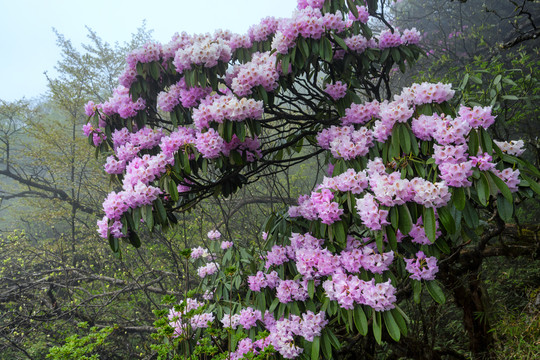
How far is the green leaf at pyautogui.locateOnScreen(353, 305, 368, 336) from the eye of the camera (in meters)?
1.36

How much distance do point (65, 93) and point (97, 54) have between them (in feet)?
5.89

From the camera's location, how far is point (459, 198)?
1180 millimetres

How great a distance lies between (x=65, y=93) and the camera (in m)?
6.20

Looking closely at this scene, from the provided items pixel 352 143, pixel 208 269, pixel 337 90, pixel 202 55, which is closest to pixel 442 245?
pixel 352 143

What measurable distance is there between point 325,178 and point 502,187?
67cm

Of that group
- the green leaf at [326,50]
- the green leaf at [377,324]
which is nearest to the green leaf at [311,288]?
the green leaf at [377,324]

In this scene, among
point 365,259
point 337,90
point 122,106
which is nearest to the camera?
point 365,259

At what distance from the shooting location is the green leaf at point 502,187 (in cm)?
113

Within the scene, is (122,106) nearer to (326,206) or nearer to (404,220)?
(326,206)

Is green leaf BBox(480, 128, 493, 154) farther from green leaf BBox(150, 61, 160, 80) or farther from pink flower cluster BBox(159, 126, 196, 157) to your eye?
green leaf BBox(150, 61, 160, 80)

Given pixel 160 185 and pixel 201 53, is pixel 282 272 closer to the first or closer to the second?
pixel 160 185

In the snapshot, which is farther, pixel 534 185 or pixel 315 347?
pixel 315 347

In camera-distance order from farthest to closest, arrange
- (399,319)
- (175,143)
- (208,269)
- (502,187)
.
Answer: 1. (208,269)
2. (175,143)
3. (399,319)
4. (502,187)

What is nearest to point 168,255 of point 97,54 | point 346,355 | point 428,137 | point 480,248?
point 346,355
